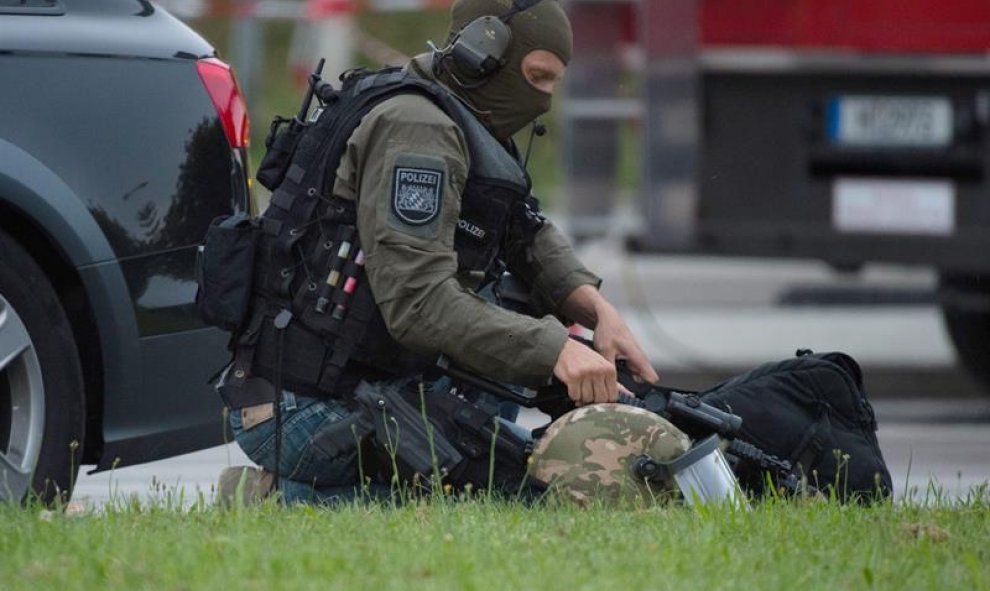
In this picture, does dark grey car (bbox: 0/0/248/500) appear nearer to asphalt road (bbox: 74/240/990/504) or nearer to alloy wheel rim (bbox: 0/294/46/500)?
alloy wheel rim (bbox: 0/294/46/500)

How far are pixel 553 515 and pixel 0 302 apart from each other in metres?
1.31

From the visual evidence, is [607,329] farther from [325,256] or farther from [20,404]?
[20,404]

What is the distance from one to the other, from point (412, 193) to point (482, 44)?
42 centimetres

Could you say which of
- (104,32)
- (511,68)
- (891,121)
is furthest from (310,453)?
(891,121)

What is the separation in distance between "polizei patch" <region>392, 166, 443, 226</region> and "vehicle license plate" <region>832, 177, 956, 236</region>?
13.4ft

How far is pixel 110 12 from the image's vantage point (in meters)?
4.85

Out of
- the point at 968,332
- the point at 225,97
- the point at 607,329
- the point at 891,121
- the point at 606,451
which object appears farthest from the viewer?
the point at 968,332

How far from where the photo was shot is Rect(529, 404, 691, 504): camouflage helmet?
4.51 meters

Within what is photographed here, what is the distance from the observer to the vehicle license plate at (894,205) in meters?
8.08

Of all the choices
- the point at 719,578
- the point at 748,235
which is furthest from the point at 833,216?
the point at 719,578

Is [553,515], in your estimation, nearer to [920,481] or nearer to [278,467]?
[278,467]

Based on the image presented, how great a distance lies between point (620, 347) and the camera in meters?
4.99

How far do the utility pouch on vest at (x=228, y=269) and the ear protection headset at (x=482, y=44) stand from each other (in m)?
0.60

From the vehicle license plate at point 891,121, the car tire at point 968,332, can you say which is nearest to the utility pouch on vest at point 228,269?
the vehicle license plate at point 891,121
